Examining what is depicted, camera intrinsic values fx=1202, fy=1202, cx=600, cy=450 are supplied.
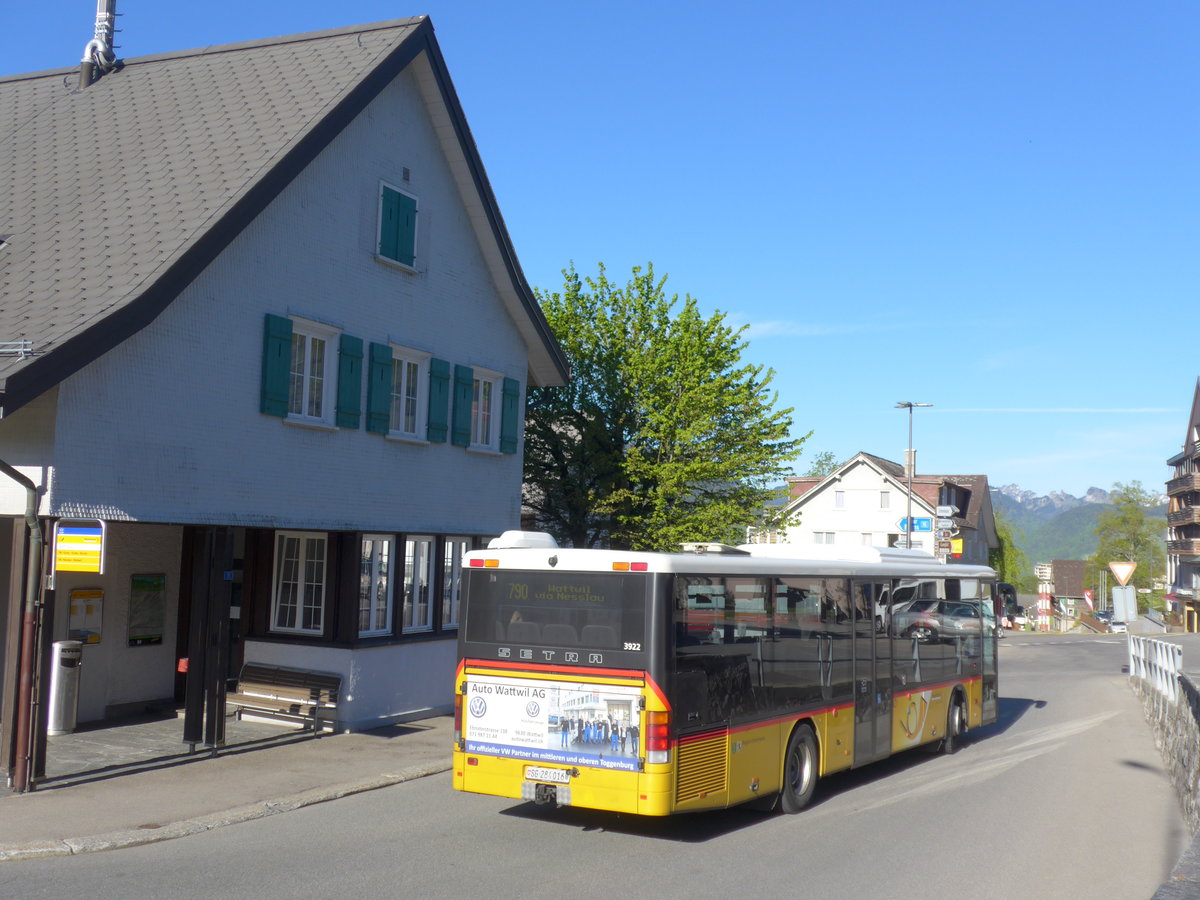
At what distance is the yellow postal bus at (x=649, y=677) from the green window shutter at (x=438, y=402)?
7.35m

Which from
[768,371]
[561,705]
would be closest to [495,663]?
[561,705]

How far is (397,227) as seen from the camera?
701 inches

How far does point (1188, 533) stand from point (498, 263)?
9313cm

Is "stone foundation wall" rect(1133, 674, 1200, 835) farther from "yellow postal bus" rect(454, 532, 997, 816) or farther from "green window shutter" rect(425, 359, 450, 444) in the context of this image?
"green window shutter" rect(425, 359, 450, 444)

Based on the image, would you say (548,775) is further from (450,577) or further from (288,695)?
(450,577)

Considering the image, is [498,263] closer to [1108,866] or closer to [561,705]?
[561,705]

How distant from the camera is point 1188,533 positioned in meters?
98.1

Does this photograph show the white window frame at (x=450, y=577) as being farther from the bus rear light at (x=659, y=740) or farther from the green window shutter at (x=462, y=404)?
the bus rear light at (x=659, y=740)

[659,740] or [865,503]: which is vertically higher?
[865,503]

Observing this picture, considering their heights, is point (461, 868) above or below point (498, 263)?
below

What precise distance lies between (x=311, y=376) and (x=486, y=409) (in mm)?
4473

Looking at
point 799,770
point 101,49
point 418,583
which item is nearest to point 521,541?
point 799,770

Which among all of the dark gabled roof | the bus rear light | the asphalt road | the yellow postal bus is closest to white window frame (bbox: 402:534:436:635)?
the dark gabled roof

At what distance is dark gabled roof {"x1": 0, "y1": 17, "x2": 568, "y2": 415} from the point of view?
1270cm
